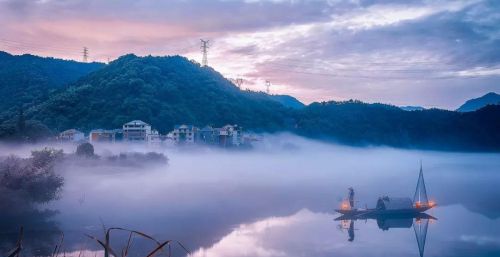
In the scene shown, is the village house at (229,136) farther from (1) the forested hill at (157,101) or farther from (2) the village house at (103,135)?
(2) the village house at (103,135)

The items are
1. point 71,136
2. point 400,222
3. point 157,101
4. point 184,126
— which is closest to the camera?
point 400,222

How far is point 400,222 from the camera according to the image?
39156 mm

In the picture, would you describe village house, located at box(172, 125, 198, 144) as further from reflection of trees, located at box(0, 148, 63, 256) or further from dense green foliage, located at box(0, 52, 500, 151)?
reflection of trees, located at box(0, 148, 63, 256)

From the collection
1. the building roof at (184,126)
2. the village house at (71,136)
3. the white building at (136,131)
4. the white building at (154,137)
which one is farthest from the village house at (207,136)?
the village house at (71,136)

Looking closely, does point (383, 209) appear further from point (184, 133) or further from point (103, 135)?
point (184, 133)

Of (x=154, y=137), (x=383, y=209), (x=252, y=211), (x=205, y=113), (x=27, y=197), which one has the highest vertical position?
(x=205, y=113)

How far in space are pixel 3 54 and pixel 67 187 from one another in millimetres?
75624

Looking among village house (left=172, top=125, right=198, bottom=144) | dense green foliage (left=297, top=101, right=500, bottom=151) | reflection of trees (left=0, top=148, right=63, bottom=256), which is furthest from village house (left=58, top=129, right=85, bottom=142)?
dense green foliage (left=297, top=101, right=500, bottom=151)

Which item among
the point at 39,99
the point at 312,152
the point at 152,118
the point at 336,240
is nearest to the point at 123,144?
the point at 152,118

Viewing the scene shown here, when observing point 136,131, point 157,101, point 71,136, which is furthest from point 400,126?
point 71,136

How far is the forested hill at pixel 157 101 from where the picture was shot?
70.8 m

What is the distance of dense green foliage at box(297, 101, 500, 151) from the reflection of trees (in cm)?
7552

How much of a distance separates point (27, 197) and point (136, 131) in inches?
1518

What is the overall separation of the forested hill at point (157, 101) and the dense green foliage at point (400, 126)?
9.27 meters
